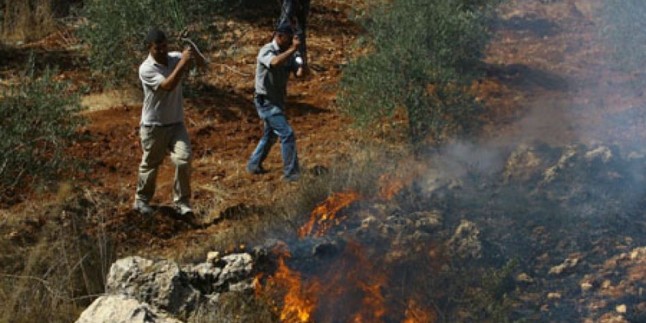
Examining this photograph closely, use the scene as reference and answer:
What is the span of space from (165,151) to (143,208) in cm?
61

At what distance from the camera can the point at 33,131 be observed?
7.07m

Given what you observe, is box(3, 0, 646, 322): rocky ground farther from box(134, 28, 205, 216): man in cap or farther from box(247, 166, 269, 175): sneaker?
box(134, 28, 205, 216): man in cap

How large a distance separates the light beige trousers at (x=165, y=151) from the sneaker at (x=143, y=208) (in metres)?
0.17

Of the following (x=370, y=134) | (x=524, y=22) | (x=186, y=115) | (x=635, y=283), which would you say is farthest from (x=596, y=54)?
(x=635, y=283)

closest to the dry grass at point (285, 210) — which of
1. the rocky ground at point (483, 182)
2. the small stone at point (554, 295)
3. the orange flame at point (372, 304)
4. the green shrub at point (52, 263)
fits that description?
the rocky ground at point (483, 182)

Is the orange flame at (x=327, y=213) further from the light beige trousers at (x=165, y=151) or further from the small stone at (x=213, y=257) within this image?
the light beige trousers at (x=165, y=151)

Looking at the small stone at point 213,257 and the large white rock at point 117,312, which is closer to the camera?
the large white rock at point 117,312

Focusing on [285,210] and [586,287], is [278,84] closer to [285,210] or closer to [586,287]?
[285,210]

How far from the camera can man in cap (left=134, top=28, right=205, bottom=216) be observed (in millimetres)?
7117

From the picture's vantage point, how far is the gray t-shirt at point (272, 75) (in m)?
8.16

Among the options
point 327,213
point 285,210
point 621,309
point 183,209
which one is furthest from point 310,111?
point 621,309

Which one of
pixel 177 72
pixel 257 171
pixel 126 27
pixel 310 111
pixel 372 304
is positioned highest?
pixel 177 72

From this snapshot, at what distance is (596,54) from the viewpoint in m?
13.6

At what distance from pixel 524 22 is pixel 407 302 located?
1066cm
